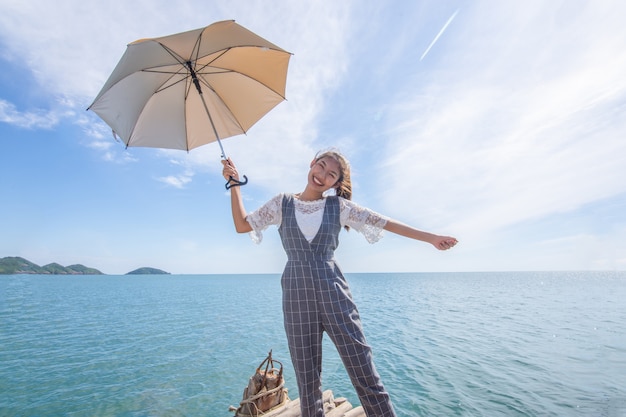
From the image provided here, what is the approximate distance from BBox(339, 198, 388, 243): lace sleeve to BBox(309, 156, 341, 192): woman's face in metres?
0.20

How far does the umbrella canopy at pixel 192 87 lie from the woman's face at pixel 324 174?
907mm

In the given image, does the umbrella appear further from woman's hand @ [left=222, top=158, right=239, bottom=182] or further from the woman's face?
the woman's face

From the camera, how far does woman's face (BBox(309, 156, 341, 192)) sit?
2709 millimetres

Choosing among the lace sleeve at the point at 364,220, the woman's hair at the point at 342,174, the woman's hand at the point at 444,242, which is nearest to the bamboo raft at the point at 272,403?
the lace sleeve at the point at 364,220

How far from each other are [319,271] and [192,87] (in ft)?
8.32

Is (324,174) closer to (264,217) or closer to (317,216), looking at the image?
(317,216)

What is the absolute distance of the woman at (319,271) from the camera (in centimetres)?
233

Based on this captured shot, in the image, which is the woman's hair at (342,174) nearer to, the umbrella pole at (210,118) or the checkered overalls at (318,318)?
the checkered overalls at (318,318)

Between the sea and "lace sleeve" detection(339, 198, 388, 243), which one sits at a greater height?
"lace sleeve" detection(339, 198, 388, 243)

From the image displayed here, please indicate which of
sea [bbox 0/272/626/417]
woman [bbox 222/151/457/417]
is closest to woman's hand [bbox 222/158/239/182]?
woman [bbox 222/151/457/417]

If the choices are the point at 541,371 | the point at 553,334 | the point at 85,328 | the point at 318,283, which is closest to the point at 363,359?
the point at 318,283

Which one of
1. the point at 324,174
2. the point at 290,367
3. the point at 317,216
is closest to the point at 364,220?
the point at 317,216

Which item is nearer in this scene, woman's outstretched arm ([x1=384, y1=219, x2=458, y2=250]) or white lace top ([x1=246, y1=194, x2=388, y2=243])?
woman's outstretched arm ([x1=384, y1=219, x2=458, y2=250])

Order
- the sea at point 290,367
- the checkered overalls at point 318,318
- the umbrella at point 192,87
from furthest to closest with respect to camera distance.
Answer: the sea at point 290,367, the umbrella at point 192,87, the checkered overalls at point 318,318
